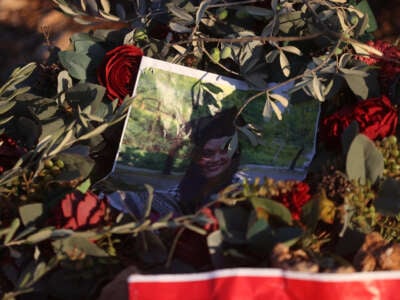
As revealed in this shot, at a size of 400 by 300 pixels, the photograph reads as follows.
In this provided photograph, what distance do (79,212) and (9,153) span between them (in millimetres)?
177

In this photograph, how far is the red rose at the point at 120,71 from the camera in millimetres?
872

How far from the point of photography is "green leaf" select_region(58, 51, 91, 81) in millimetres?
890

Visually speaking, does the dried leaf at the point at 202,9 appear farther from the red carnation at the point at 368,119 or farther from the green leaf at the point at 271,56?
the red carnation at the point at 368,119

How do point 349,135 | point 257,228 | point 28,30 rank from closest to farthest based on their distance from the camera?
point 257,228 → point 349,135 → point 28,30

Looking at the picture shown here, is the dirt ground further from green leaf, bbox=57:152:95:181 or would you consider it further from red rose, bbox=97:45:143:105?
→ green leaf, bbox=57:152:95:181

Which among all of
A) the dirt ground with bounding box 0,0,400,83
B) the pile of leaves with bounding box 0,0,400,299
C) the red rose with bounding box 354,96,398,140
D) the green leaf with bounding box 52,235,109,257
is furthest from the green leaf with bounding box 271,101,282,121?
the dirt ground with bounding box 0,0,400,83

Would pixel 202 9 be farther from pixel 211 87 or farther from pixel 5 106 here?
pixel 5 106

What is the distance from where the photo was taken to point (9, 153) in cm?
80

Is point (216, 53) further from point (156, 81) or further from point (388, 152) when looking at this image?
point (388, 152)

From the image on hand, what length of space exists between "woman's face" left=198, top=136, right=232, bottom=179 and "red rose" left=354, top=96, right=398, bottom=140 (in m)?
0.20

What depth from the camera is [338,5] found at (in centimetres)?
88

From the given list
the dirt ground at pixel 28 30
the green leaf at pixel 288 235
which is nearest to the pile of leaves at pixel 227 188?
the green leaf at pixel 288 235

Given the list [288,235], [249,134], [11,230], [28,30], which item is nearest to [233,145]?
[249,134]

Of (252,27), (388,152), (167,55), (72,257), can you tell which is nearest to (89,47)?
→ (167,55)
